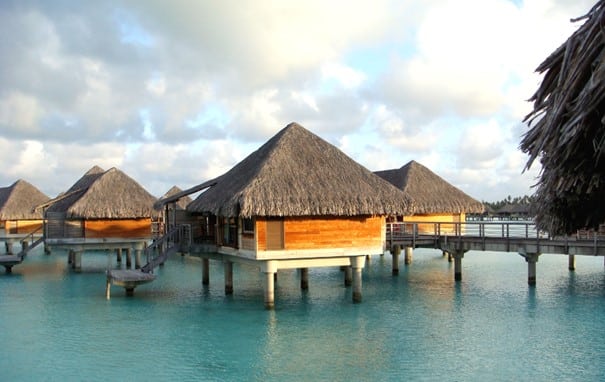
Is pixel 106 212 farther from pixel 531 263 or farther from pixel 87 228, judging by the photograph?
pixel 531 263

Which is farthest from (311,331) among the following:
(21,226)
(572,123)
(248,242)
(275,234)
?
(21,226)

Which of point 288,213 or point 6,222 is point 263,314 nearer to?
point 288,213

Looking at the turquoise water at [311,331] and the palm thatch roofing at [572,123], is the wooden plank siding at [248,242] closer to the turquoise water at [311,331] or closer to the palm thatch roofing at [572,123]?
the turquoise water at [311,331]

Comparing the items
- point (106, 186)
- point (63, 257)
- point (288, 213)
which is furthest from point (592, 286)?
point (63, 257)

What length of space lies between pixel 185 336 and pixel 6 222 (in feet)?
94.2

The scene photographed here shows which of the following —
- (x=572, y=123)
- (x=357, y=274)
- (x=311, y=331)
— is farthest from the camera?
(x=357, y=274)

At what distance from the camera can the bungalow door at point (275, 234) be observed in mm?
17219

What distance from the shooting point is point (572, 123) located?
15.0 feet

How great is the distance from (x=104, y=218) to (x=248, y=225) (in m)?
12.9

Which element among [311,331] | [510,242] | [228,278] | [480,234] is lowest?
[311,331]

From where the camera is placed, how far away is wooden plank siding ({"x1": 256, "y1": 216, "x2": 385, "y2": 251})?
17328mm

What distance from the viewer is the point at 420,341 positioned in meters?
14.0

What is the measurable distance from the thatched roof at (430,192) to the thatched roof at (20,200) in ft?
74.3

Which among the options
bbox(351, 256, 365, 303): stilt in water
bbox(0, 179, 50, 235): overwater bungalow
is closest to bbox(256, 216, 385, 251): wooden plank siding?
bbox(351, 256, 365, 303): stilt in water
